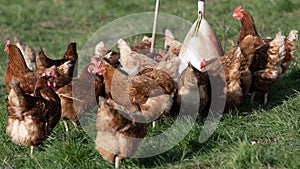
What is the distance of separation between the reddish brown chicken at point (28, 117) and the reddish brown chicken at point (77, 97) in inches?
20.9

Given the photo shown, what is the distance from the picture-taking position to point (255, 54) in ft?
22.6

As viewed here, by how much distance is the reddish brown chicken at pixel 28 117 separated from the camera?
17.4ft

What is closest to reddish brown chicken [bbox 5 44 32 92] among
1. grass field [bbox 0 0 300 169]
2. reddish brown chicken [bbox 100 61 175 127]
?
grass field [bbox 0 0 300 169]

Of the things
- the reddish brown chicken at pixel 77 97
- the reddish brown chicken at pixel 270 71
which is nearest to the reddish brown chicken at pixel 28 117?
the reddish brown chicken at pixel 77 97

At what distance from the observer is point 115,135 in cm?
487

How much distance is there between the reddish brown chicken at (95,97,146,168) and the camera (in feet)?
15.9

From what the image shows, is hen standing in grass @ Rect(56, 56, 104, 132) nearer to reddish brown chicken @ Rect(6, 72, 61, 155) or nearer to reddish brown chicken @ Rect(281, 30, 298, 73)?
reddish brown chicken @ Rect(6, 72, 61, 155)

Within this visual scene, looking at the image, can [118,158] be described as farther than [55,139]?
No

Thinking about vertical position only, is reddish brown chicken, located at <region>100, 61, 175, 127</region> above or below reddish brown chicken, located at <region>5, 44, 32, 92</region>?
below

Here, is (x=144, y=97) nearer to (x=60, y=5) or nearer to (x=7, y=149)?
(x=7, y=149)

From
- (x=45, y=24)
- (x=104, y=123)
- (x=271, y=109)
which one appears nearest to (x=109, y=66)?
(x=104, y=123)

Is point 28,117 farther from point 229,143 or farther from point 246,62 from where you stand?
point 246,62

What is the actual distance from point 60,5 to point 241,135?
8957 mm

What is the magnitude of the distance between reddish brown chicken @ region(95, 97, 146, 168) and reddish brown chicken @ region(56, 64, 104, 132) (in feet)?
3.85
